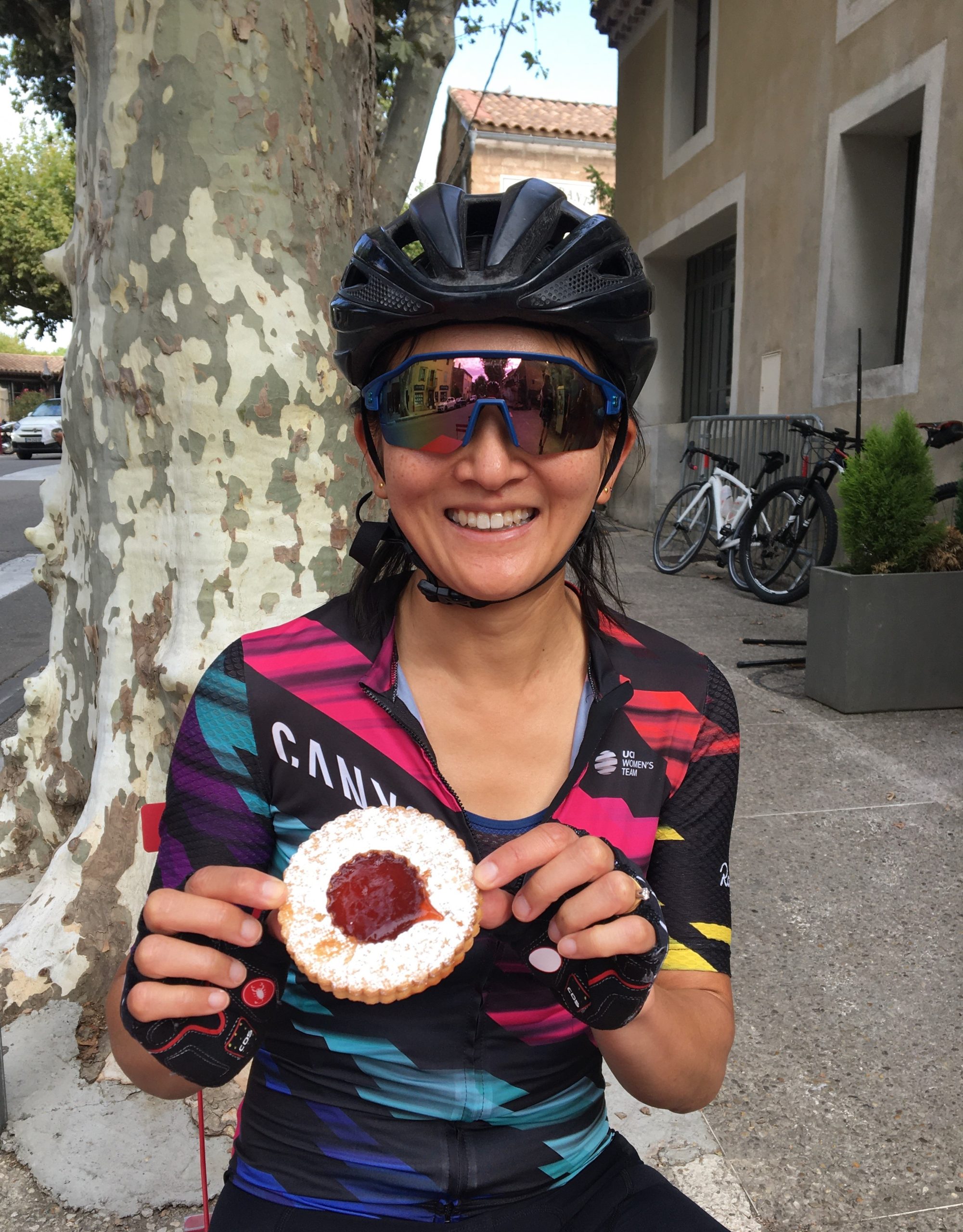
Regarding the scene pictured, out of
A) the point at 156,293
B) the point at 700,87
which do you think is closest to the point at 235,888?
the point at 156,293

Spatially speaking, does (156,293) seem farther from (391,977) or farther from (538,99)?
(538,99)

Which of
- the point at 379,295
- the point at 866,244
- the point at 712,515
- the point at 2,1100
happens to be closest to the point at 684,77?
the point at 866,244

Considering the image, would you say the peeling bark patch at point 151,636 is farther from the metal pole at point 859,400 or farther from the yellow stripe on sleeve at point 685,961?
the metal pole at point 859,400

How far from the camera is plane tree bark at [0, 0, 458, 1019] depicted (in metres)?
2.72

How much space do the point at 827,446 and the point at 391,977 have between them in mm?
8282

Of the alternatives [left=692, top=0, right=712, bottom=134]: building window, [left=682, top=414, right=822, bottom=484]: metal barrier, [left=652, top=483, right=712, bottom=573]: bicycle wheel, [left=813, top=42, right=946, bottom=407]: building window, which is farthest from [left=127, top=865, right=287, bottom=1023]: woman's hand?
[left=692, top=0, right=712, bottom=134]: building window

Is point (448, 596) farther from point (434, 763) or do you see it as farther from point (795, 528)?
point (795, 528)

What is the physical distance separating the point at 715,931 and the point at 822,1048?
1602 mm

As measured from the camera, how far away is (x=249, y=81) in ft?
8.91

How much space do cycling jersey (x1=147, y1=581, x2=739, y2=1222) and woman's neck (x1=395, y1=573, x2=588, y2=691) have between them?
0.32 feet

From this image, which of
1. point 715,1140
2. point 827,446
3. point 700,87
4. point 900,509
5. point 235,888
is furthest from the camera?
point 700,87

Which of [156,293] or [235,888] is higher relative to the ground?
[156,293]

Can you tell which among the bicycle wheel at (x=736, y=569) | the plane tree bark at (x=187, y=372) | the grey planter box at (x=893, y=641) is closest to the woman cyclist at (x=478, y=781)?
the plane tree bark at (x=187, y=372)

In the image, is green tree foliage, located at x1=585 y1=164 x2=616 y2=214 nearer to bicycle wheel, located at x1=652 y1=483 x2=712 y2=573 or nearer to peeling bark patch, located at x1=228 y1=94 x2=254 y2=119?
bicycle wheel, located at x1=652 y1=483 x2=712 y2=573
